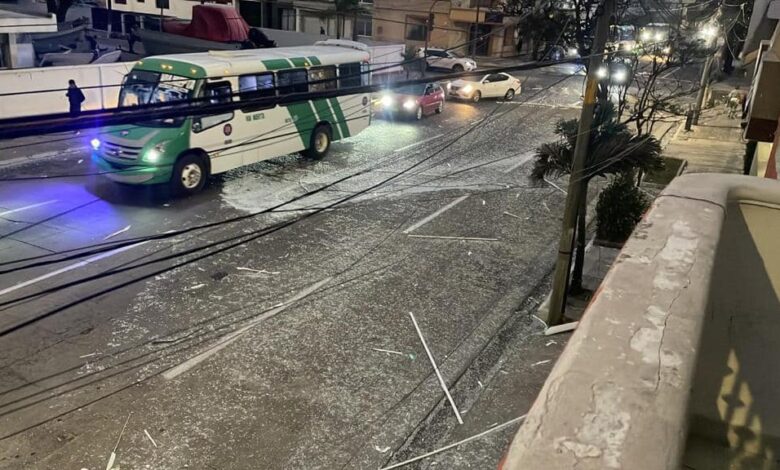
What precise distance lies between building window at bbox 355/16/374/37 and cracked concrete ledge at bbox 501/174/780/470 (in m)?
47.3

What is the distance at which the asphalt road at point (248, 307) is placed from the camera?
21.7 ft

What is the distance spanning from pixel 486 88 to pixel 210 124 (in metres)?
17.6

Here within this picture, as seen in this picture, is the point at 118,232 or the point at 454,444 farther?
the point at 118,232

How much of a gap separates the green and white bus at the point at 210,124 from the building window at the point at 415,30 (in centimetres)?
3035

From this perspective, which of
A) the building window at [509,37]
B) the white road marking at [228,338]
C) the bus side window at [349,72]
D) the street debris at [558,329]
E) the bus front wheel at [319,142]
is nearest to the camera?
the white road marking at [228,338]

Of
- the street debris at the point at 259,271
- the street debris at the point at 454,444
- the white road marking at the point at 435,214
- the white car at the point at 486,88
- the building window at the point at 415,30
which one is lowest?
the street debris at the point at 454,444

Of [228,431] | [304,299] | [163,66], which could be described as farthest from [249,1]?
[228,431]

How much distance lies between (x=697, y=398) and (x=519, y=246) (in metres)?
8.92

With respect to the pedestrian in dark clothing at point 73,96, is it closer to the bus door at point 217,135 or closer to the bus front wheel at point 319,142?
the bus door at point 217,135

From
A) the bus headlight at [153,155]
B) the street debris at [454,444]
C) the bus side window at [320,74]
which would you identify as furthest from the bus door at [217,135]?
the street debris at [454,444]

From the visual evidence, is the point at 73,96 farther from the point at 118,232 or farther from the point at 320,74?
the point at 118,232

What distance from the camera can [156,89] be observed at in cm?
1401

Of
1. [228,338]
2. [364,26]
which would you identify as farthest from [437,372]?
[364,26]

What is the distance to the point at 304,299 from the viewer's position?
9586mm
